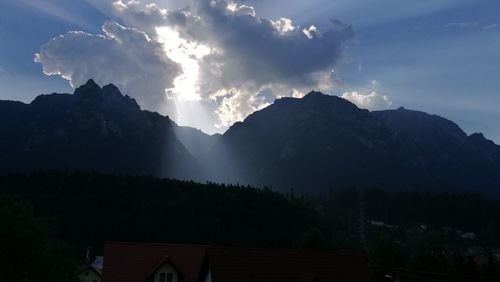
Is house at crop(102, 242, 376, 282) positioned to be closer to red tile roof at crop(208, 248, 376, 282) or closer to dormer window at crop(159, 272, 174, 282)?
red tile roof at crop(208, 248, 376, 282)

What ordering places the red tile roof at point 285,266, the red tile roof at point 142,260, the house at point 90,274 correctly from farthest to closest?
1. the house at point 90,274
2. the red tile roof at point 142,260
3. the red tile roof at point 285,266

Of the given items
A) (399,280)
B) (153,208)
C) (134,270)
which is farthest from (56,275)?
(153,208)

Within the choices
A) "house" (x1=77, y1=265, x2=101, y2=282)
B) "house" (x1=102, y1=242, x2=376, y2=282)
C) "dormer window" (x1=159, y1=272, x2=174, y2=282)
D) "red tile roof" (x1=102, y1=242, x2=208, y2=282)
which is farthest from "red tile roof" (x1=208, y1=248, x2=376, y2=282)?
"house" (x1=77, y1=265, x2=101, y2=282)

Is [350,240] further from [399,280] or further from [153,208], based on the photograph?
[399,280]

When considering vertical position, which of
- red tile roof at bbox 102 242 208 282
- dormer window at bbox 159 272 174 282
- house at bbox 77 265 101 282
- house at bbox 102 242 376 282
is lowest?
house at bbox 77 265 101 282

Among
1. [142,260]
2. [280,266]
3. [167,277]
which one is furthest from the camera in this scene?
[142,260]

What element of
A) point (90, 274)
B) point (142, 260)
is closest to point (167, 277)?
point (142, 260)

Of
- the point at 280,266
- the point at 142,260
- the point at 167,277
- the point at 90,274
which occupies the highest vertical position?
the point at 280,266

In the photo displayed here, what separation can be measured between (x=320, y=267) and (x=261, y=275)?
15.6 ft

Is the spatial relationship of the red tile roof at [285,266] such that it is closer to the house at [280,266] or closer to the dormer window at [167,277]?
the house at [280,266]

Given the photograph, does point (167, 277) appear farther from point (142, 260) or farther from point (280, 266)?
point (280, 266)

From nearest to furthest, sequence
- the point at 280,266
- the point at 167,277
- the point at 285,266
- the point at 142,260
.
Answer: the point at 280,266
the point at 285,266
the point at 167,277
the point at 142,260

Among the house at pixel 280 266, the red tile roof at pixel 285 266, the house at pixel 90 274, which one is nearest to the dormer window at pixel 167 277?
the house at pixel 280 266

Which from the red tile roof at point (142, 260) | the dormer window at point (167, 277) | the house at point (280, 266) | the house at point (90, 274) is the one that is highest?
the house at point (280, 266)
